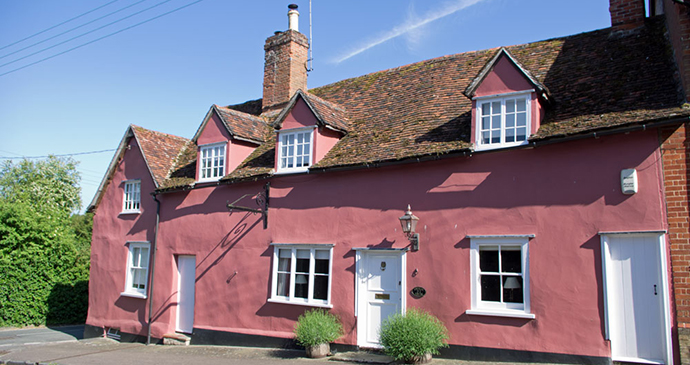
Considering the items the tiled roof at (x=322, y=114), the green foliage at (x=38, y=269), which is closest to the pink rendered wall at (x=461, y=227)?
the tiled roof at (x=322, y=114)

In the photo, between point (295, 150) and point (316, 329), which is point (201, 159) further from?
point (316, 329)

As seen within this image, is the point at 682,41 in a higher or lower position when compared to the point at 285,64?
lower

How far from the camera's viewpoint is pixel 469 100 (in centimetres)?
1294

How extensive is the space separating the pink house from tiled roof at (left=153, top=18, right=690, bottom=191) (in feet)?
0.18

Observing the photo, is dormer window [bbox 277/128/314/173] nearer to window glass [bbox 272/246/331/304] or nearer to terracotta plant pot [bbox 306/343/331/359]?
window glass [bbox 272/246/331/304]

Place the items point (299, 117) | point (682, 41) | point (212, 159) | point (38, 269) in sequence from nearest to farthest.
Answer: point (682, 41), point (299, 117), point (212, 159), point (38, 269)

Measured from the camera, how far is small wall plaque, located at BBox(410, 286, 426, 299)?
11406mm

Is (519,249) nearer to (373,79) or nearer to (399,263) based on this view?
(399,263)

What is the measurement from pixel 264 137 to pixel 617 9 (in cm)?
1057

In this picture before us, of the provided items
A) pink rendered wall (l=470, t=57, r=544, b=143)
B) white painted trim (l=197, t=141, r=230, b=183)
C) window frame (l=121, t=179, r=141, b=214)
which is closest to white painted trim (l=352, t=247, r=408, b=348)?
pink rendered wall (l=470, t=57, r=544, b=143)

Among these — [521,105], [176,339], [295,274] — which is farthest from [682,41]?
[176,339]

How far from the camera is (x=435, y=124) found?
12609mm

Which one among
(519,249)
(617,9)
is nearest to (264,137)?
(519,249)

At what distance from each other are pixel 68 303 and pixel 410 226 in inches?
710
